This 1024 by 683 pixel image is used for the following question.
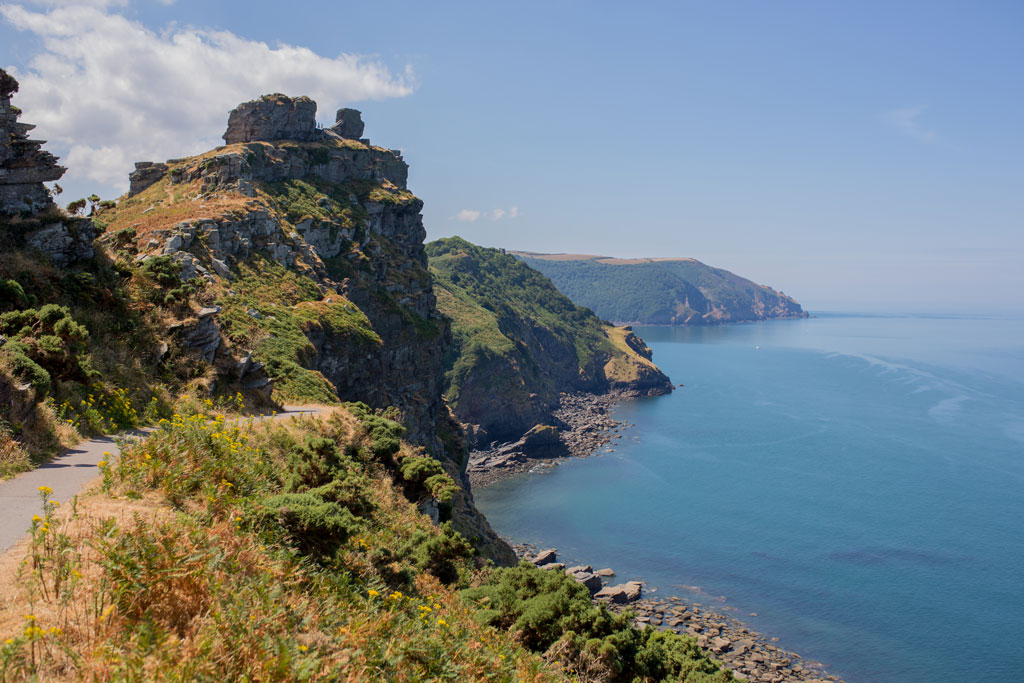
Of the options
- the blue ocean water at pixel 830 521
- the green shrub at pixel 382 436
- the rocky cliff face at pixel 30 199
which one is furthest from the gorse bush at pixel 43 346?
the blue ocean water at pixel 830 521

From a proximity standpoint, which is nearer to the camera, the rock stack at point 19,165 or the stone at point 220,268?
the rock stack at point 19,165

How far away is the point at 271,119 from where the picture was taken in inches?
2655

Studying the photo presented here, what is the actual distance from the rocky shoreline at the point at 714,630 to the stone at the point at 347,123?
191ft

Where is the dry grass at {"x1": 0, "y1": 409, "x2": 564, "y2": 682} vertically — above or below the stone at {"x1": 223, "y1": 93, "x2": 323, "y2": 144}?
below

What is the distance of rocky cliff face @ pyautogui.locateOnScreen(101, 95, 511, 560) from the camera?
37062mm

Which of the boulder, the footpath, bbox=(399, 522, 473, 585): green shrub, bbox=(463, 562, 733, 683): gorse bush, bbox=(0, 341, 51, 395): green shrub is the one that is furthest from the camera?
the boulder

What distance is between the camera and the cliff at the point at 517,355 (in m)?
119

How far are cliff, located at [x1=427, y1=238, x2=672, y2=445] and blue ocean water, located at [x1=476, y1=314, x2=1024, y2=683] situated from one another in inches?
→ 831

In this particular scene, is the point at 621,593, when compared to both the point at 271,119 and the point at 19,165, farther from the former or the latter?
the point at 271,119

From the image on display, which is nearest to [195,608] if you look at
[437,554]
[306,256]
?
[437,554]

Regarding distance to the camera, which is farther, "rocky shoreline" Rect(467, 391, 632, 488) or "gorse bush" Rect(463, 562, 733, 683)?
"rocky shoreline" Rect(467, 391, 632, 488)

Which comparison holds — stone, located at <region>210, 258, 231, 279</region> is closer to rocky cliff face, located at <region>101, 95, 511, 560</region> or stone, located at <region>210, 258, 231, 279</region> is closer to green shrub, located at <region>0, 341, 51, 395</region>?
rocky cliff face, located at <region>101, 95, 511, 560</region>

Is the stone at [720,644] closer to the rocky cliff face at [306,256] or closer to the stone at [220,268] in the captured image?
the rocky cliff face at [306,256]

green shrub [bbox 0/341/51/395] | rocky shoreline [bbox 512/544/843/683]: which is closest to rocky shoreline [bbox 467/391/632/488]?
rocky shoreline [bbox 512/544/843/683]
